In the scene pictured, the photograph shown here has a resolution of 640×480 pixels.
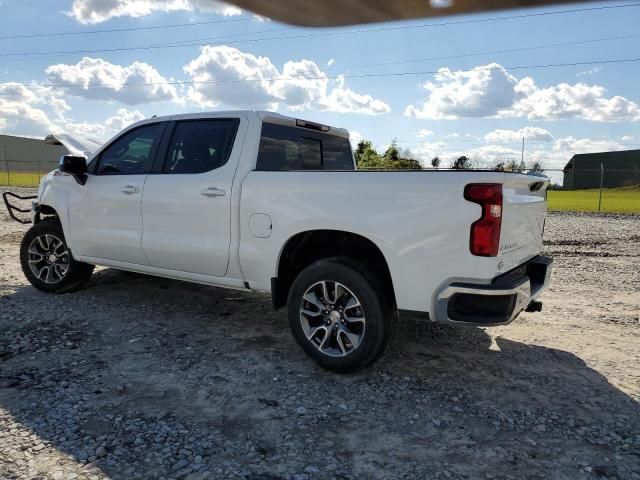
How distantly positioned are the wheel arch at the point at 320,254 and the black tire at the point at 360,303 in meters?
0.12

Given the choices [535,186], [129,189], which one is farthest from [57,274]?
[535,186]

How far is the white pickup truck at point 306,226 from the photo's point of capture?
3244 millimetres

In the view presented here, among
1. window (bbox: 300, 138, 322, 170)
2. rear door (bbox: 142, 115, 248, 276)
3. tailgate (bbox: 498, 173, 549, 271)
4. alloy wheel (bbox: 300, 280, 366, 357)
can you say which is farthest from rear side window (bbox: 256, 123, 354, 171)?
tailgate (bbox: 498, 173, 549, 271)

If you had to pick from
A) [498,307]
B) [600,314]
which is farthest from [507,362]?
[600,314]

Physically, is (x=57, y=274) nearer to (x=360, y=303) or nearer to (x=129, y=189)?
(x=129, y=189)

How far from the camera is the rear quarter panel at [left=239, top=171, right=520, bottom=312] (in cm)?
321

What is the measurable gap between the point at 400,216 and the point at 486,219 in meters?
0.56

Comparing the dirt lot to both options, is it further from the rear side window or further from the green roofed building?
the green roofed building

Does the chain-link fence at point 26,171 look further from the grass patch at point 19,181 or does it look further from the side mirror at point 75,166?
the side mirror at point 75,166

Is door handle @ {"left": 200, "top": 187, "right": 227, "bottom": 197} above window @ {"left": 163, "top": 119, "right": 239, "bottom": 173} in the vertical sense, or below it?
below

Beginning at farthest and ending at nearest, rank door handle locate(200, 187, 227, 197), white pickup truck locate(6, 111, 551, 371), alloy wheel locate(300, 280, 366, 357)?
door handle locate(200, 187, 227, 197) < alloy wheel locate(300, 280, 366, 357) < white pickup truck locate(6, 111, 551, 371)

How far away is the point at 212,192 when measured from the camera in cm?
428

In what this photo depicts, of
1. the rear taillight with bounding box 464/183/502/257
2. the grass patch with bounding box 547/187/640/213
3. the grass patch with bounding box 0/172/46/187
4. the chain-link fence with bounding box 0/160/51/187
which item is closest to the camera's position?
the rear taillight with bounding box 464/183/502/257

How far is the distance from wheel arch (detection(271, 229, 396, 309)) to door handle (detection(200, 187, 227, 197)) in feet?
2.41
